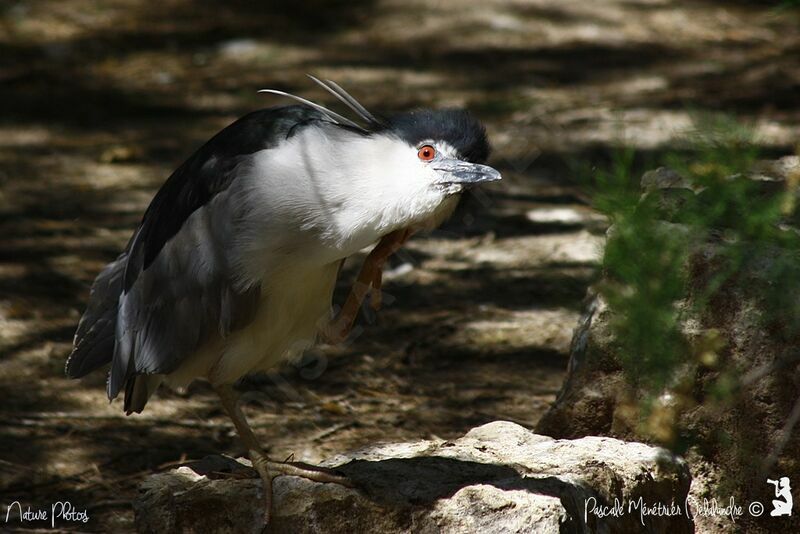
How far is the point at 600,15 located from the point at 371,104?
2.70 m

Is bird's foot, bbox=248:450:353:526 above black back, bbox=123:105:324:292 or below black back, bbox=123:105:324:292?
below

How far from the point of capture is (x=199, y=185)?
12.6ft

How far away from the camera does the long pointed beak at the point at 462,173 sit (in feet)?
10.7

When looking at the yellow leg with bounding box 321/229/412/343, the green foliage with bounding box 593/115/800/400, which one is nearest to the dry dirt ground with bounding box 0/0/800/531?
the yellow leg with bounding box 321/229/412/343

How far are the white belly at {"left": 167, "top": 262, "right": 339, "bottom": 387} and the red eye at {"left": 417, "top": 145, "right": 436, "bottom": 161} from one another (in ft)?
1.71

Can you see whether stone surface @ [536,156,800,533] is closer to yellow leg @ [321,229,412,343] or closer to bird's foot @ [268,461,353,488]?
yellow leg @ [321,229,412,343]

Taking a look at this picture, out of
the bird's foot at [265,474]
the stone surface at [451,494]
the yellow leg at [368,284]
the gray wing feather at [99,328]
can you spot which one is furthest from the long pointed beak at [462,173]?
the gray wing feather at [99,328]

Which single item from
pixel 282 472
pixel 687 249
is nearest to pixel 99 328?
pixel 282 472

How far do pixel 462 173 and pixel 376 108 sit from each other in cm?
478

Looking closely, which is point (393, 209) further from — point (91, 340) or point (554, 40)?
point (554, 40)

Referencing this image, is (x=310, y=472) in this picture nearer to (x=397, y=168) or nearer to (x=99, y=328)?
(x=397, y=168)

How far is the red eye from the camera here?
334cm

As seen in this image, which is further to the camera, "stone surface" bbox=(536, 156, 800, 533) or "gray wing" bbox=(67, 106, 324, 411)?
"gray wing" bbox=(67, 106, 324, 411)

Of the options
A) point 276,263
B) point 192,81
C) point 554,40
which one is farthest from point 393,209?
point 554,40
